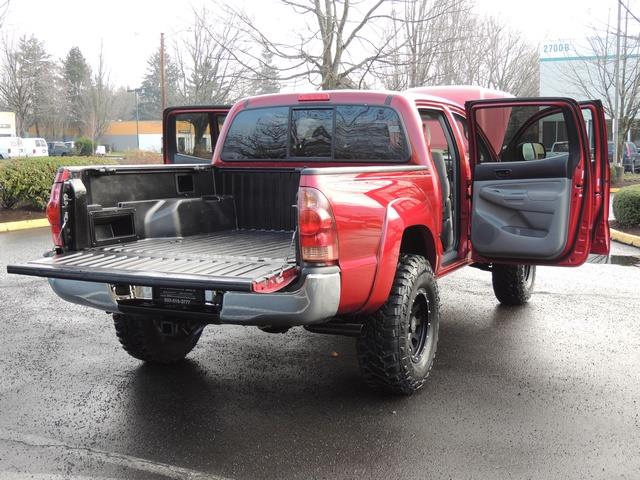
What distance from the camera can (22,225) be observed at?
45.1 ft

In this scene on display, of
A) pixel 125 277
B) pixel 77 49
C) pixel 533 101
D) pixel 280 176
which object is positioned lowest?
pixel 125 277

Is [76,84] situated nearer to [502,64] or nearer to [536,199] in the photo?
[502,64]

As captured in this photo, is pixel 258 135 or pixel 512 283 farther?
pixel 512 283

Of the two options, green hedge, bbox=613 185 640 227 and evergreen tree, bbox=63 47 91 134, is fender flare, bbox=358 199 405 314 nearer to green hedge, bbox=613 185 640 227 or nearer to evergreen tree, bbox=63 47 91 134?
green hedge, bbox=613 185 640 227

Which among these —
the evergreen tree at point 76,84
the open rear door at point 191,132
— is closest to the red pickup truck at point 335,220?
the open rear door at point 191,132

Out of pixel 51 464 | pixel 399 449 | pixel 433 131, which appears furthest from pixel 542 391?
Result: pixel 51 464

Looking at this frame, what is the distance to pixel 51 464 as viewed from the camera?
3529 mm

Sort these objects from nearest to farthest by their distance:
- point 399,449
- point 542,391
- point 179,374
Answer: point 399,449, point 542,391, point 179,374

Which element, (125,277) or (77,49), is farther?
(77,49)

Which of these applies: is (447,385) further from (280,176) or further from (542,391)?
(280,176)

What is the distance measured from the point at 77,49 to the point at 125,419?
71720 millimetres

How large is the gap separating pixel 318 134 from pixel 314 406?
2.14 meters

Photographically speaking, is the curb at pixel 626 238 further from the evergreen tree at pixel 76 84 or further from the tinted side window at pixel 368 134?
the evergreen tree at pixel 76 84

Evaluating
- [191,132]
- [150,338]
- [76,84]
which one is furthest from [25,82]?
[150,338]
